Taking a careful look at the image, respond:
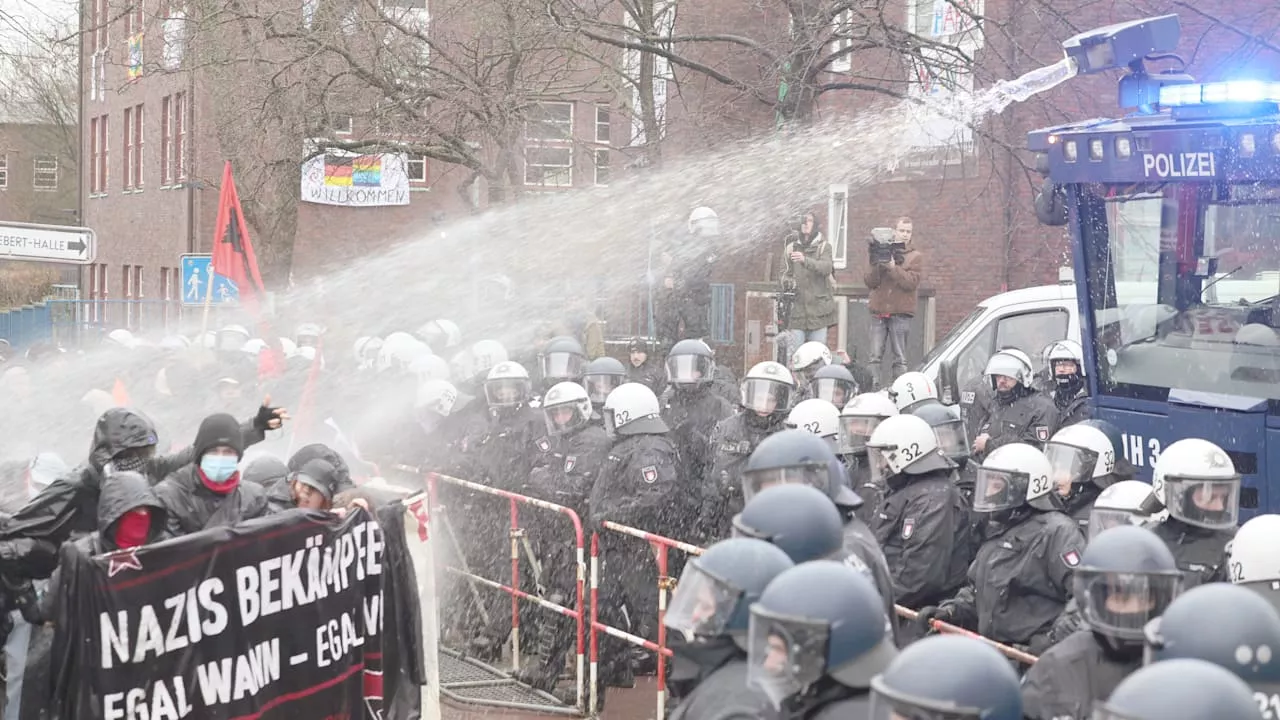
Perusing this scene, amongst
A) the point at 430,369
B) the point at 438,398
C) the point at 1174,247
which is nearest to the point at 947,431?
the point at 1174,247

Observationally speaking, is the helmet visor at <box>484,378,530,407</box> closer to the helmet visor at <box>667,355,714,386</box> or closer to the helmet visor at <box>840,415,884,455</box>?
the helmet visor at <box>667,355,714,386</box>

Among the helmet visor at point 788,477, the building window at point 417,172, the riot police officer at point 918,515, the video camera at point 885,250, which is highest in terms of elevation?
the building window at point 417,172

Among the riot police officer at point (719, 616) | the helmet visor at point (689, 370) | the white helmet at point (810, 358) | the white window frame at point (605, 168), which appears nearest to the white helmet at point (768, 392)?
the helmet visor at point (689, 370)

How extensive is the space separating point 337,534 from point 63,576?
1.36 m

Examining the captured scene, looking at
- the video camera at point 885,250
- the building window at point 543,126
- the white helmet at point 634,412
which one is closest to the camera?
the white helmet at point 634,412

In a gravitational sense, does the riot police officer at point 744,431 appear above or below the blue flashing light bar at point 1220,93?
below

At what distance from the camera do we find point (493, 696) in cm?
980

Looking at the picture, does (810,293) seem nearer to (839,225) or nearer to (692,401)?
(692,401)

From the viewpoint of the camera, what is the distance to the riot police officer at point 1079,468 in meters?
7.94

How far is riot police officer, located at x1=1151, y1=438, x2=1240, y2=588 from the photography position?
673cm

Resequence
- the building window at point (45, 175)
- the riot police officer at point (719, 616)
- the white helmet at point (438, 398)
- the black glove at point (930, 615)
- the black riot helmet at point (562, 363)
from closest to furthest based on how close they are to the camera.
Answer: the riot police officer at point (719, 616) → the black glove at point (930, 615) → the white helmet at point (438, 398) → the black riot helmet at point (562, 363) → the building window at point (45, 175)

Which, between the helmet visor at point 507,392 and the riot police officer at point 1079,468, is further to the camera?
the helmet visor at point 507,392

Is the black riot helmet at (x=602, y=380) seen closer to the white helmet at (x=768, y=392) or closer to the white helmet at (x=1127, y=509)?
the white helmet at (x=768, y=392)

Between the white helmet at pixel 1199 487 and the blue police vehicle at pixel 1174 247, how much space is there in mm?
1157
